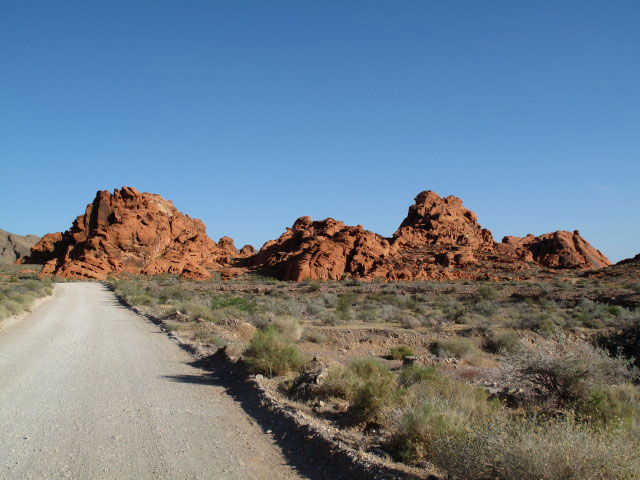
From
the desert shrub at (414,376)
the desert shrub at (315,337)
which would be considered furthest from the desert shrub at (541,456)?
the desert shrub at (315,337)

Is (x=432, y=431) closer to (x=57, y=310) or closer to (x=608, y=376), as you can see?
(x=608, y=376)

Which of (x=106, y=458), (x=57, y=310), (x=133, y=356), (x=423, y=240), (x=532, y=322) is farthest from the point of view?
(x=423, y=240)

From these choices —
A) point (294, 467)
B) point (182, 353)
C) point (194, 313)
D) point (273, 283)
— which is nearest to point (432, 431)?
point (294, 467)

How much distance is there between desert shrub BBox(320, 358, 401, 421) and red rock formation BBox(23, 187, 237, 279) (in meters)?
59.3

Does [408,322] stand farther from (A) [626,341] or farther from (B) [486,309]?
(A) [626,341]

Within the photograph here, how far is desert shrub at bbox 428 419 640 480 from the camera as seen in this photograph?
3.93m

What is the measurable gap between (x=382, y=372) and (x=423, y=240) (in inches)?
2959

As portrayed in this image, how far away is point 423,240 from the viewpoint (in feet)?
271

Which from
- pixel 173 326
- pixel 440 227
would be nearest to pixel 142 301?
pixel 173 326

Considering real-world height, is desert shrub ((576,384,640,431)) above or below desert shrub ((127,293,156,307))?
below

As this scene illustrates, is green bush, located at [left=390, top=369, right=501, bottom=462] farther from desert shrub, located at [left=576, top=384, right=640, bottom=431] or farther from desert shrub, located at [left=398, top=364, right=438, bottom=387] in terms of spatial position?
desert shrub, located at [left=398, top=364, right=438, bottom=387]

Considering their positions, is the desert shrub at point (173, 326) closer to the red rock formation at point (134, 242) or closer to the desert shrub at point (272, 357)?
the desert shrub at point (272, 357)

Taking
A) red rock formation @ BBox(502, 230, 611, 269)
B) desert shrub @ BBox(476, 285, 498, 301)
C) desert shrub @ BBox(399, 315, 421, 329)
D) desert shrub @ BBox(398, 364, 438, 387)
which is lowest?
desert shrub @ BBox(398, 364, 438, 387)

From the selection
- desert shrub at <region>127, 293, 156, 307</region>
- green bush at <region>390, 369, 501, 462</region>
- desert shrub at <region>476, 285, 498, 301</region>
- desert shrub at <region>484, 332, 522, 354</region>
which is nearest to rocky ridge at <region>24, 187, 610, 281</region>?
desert shrub at <region>476, 285, 498, 301</region>
